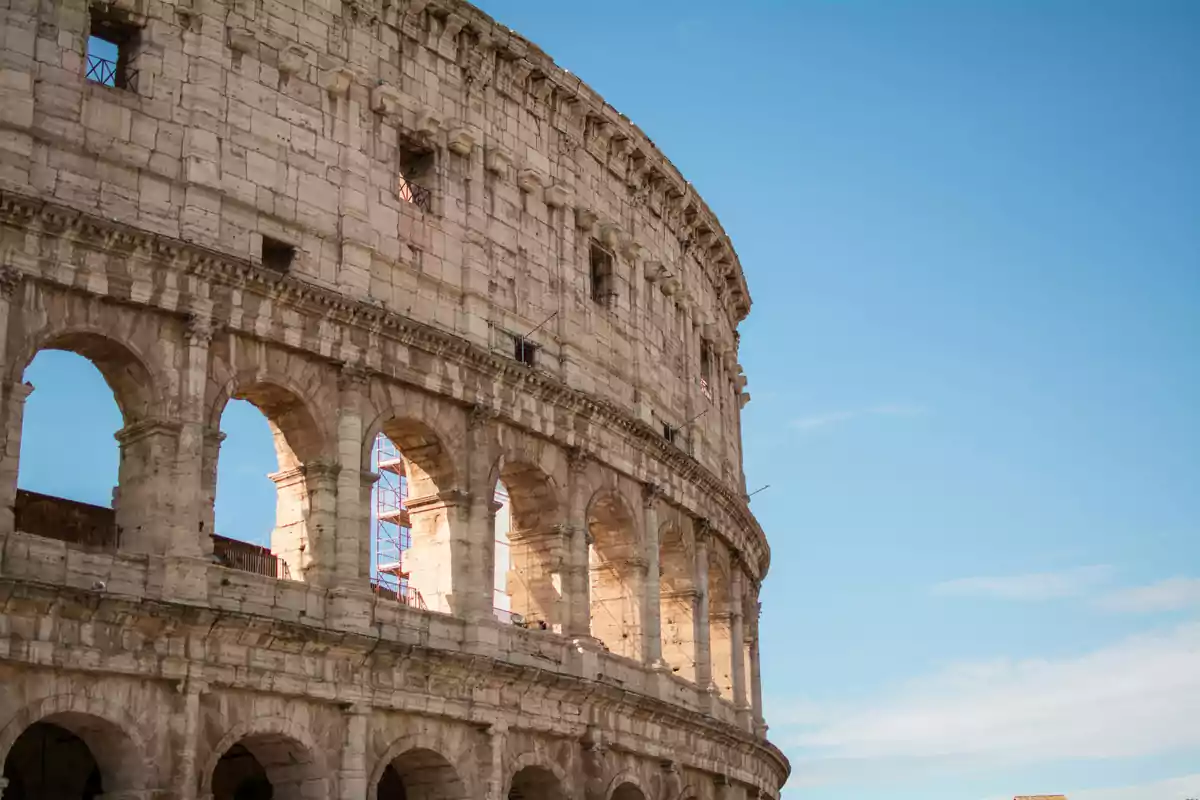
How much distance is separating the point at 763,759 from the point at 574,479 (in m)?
Answer: 10.2

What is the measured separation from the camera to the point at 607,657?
27906 millimetres

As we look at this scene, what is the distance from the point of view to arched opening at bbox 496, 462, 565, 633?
2755 cm

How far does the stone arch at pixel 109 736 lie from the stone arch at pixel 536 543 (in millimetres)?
8827

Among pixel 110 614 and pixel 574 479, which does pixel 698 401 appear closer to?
pixel 574 479

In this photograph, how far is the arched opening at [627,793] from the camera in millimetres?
28531

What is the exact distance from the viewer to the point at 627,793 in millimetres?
28828

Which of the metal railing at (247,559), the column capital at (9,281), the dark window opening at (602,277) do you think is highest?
the dark window opening at (602,277)

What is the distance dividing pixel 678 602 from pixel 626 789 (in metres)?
4.86

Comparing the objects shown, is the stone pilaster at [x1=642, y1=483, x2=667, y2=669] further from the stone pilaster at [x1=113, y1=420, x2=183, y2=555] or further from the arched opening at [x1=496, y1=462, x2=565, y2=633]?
the stone pilaster at [x1=113, y1=420, x2=183, y2=555]

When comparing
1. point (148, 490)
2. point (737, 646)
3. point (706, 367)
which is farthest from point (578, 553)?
point (706, 367)

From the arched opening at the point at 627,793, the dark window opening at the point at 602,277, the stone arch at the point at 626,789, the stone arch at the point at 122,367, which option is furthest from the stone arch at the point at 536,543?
the stone arch at the point at 122,367

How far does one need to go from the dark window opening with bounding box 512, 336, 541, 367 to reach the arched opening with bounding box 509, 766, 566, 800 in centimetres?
662

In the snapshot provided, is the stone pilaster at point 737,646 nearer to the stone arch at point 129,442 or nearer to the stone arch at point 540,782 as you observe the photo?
the stone arch at point 540,782

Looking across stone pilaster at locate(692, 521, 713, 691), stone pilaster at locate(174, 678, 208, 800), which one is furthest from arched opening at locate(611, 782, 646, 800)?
stone pilaster at locate(174, 678, 208, 800)
